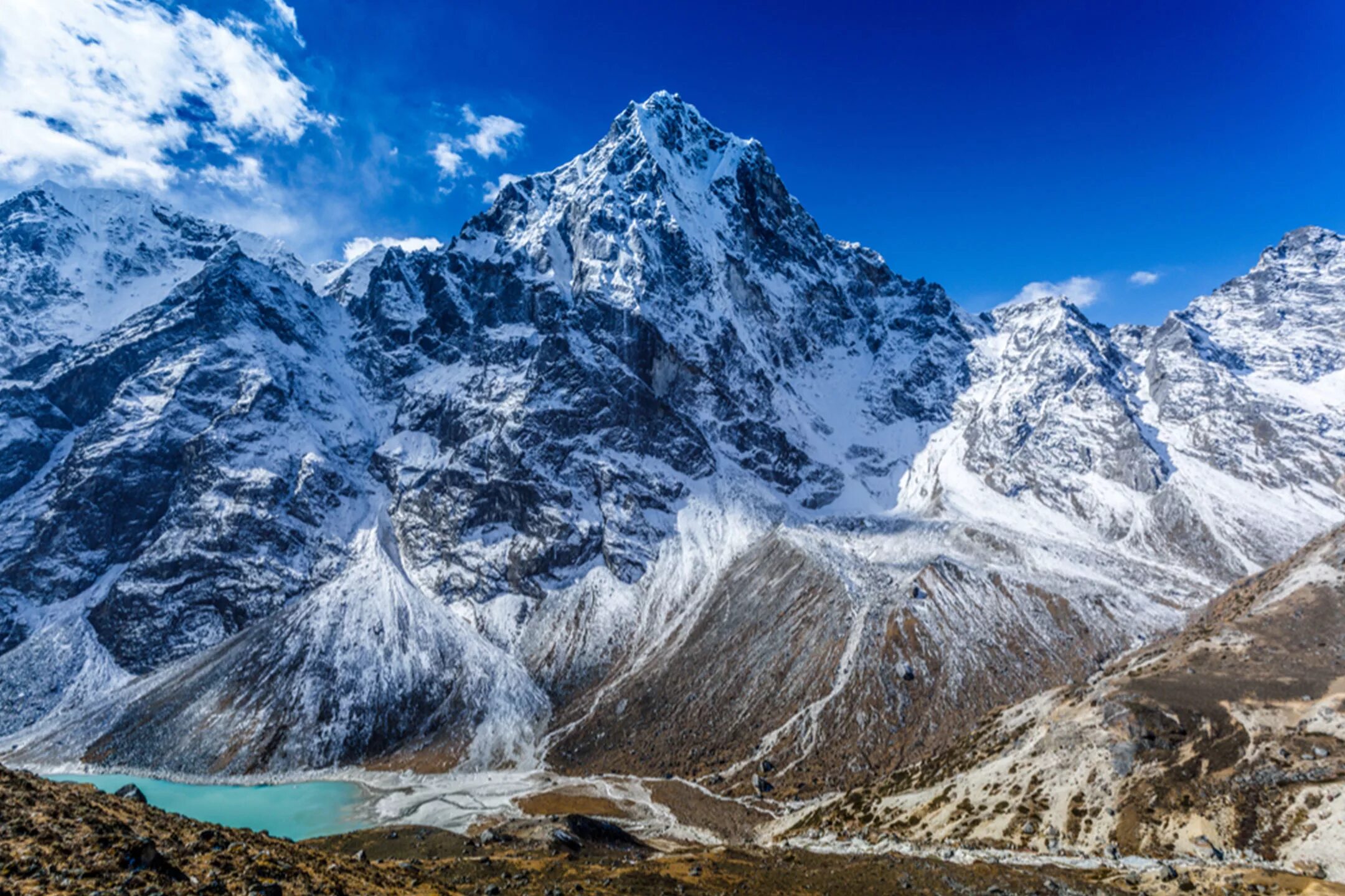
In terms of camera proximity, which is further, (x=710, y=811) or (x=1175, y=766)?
(x=710, y=811)

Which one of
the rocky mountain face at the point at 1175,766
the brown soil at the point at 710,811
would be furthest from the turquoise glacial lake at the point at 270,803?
the rocky mountain face at the point at 1175,766

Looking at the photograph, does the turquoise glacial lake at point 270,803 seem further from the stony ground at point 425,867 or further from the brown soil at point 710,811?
the brown soil at point 710,811

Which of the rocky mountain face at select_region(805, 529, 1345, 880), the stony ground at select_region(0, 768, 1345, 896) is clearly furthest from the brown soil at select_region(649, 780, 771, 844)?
the stony ground at select_region(0, 768, 1345, 896)

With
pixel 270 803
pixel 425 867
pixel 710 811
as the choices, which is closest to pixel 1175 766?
pixel 425 867

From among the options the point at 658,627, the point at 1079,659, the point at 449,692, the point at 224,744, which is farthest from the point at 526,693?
the point at 1079,659

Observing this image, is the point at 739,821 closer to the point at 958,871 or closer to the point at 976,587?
the point at 958,871

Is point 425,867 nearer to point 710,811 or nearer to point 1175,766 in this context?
point 1175,766
